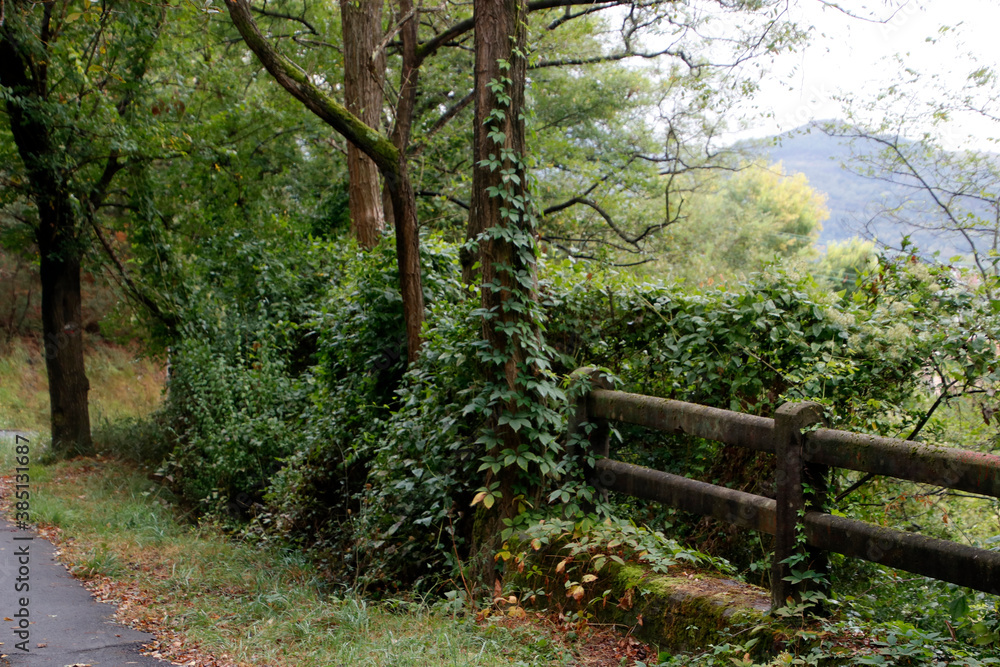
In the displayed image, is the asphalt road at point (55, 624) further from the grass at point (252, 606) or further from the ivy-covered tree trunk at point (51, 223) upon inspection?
the ivy-covered tree trunk at point (51, 223)

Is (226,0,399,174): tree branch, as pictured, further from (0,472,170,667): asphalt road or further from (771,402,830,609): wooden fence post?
(771,402,830,609): wooden fence post

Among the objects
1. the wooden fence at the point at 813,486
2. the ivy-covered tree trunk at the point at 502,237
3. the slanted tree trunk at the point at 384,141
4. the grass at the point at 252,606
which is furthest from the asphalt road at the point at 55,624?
the slanted tree trunk at the point at 384,141

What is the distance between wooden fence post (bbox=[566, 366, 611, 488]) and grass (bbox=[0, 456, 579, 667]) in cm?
133

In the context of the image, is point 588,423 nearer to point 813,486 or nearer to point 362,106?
point 813,486

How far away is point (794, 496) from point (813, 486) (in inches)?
5.0

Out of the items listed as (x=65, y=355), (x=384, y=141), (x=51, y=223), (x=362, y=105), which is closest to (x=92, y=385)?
(x=65, y=355)

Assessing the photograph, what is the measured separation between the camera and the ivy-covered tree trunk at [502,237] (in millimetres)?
5504

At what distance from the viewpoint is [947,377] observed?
4379 millimetres

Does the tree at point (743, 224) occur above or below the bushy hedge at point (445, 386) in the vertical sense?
above

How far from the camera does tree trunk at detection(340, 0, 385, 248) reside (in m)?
12.5

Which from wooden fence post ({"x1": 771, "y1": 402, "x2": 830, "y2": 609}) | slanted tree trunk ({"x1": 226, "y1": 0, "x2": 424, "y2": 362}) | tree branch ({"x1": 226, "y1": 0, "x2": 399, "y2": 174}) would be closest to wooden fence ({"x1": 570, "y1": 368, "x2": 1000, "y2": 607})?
wooden fence post ({"x1": 771, "y1": 402, "x2": 830, "y2": 609})

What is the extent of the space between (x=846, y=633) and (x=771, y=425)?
1.06 meters

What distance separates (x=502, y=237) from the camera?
5668 mm

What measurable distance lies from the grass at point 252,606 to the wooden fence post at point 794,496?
1.24m
